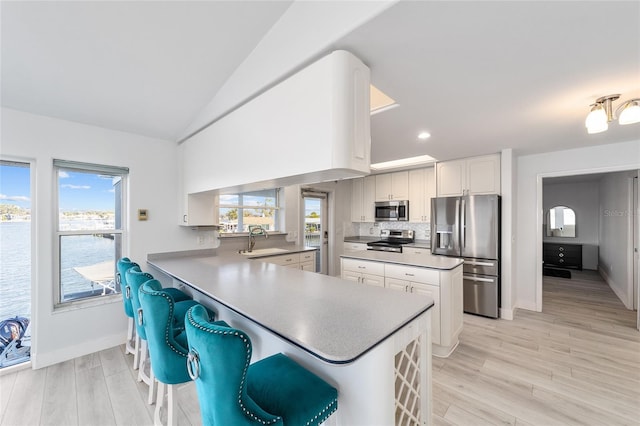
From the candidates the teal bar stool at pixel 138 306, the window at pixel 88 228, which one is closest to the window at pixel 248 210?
the window at pixel 88 228

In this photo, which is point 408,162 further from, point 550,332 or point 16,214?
point 16,214

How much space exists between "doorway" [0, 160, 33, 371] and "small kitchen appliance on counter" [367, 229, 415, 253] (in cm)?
455

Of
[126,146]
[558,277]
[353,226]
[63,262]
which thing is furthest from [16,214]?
[558,277]

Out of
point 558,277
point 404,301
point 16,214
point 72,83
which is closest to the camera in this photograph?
point 404,301

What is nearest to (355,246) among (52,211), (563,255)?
(52,211)

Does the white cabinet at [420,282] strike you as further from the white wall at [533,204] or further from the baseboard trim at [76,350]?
the baseboard trim at [76,350]

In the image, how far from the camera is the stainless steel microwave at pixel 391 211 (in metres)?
5.07

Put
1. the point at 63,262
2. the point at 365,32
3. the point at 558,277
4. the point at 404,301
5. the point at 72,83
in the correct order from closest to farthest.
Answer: the point at 365,32
the point at 404,301
the point at 72,83
the point at 63,262
the point at 558,277

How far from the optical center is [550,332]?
3.13m

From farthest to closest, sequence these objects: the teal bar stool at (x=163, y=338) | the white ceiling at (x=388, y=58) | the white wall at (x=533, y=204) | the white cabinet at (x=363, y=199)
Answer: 1. the white cabinet at (x=363, y=199)
2. the white wall at (x=533, y=204)
3. the teal bar stool at (x=163, y=338)
4. the white ceiling at (x=388, y=58)

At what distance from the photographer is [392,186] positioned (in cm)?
530

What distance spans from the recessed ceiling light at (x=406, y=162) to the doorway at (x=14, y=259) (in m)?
4.43

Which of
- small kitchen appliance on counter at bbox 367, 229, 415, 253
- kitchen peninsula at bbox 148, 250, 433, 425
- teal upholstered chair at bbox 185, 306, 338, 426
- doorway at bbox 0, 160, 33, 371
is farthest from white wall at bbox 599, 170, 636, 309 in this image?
doorway at bbox 0, 160, 33, 371

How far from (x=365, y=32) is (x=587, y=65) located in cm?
148
